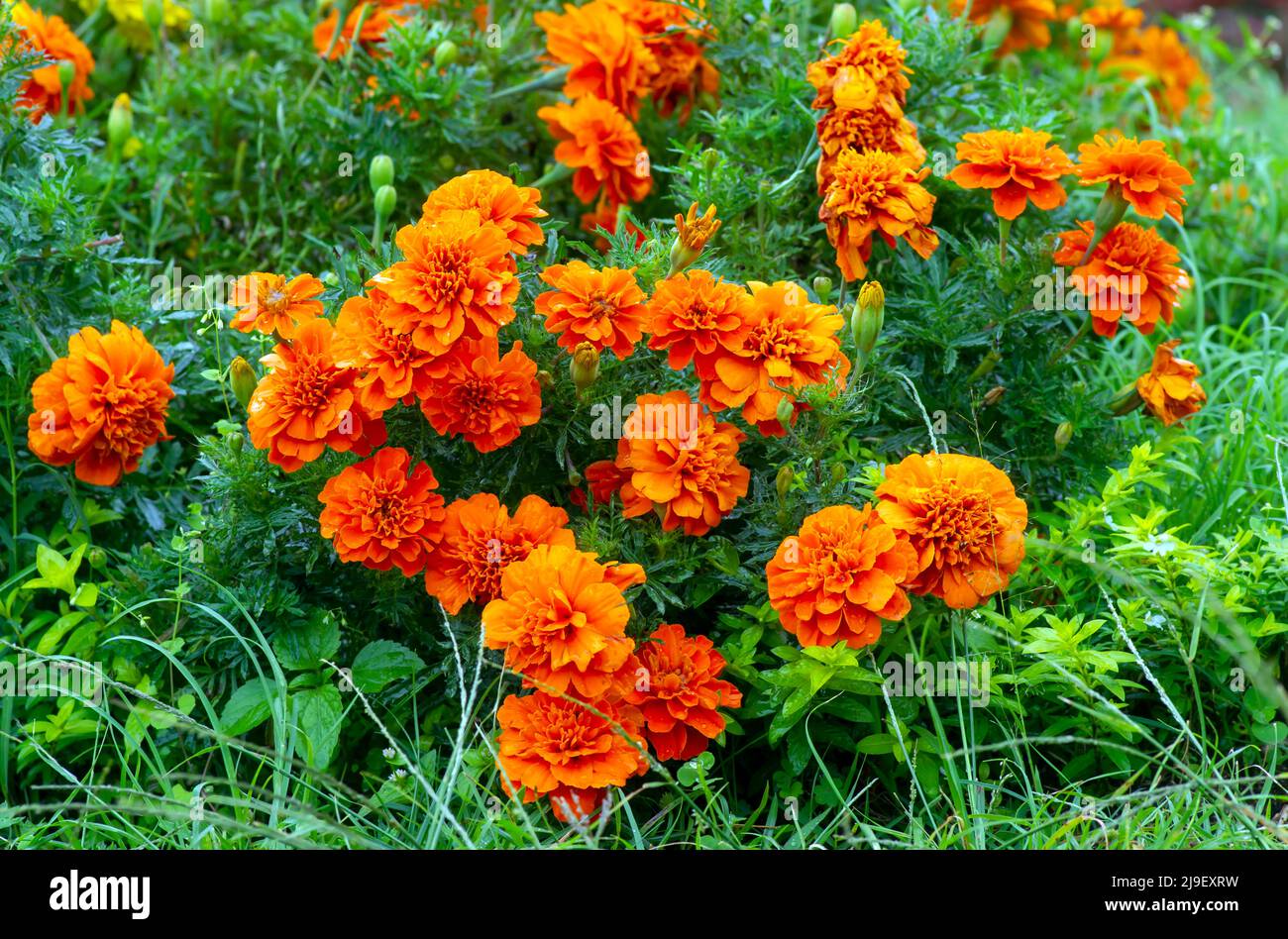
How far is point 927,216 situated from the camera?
2.24m

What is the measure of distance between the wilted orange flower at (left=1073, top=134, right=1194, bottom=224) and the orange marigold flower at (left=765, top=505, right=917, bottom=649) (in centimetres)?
83

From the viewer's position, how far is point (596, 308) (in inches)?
77.2

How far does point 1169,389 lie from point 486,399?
129cm

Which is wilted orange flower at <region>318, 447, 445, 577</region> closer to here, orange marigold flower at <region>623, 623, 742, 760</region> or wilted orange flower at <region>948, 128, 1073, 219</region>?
orange marigold flower at <region>623, 623, 742, 760</region>

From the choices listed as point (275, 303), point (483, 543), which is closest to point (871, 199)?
point (483, 543)

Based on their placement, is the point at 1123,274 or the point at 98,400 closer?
the point at 98,400

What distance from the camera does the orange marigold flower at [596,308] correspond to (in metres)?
1.96

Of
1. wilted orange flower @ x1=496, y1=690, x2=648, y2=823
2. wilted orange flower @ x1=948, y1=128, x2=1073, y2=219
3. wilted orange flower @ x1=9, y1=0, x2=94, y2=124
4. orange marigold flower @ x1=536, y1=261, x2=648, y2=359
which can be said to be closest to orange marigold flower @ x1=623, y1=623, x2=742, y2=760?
wilted orange flower @ x1=496, y1=690, x2=648, y2=823

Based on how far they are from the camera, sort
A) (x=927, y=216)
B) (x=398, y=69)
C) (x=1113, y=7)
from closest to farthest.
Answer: (x=927, y=216) → (x=398, y=69) → (x=1113, y=7)

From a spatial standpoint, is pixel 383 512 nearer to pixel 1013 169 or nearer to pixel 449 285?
pixel 449 285

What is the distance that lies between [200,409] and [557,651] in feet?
4.30

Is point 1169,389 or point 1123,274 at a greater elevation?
point 1123,274

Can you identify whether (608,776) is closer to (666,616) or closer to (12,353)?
(666,616)
